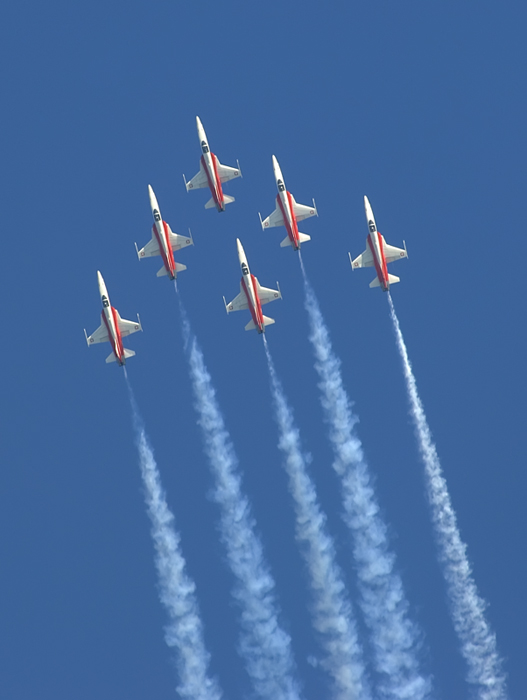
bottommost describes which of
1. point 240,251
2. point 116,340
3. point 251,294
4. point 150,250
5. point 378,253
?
point 116,340

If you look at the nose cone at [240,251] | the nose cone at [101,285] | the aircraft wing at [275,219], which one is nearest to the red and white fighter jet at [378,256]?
the aircraft wing at [275,219]

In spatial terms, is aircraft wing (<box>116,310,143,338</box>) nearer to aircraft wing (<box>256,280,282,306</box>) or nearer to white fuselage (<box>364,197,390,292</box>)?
aircraft wing (<box>256,280,282,306</box>)

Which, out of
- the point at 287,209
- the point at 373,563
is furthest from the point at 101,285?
the point at 373,563

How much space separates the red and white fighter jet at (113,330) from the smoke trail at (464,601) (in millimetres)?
19227

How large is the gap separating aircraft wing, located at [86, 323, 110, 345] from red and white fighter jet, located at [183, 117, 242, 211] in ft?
39.1

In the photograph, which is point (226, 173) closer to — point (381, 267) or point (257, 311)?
point (257, 311)

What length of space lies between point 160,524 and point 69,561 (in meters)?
15.4

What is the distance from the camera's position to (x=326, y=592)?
93500 mm

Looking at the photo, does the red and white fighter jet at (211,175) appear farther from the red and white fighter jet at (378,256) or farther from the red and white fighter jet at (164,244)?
the red and white fighter jet at (378,256)

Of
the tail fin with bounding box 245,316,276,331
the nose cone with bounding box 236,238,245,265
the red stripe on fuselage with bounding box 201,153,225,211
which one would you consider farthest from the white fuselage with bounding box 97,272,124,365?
the red stripe on fuselage with bounding box 201,153,225,211

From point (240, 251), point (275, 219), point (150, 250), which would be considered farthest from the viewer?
point (150, 250)

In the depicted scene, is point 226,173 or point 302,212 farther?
point 226,173

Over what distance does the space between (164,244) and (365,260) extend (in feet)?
48.8

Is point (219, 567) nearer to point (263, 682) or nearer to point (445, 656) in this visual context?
point (263, 682)
